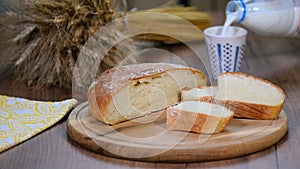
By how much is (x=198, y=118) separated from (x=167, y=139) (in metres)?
0.10

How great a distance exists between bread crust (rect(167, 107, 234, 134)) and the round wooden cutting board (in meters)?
0.02

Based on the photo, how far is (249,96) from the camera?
1528 mm

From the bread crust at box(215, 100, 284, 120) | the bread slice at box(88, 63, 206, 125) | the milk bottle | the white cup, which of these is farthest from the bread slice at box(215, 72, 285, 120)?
the milk bottle

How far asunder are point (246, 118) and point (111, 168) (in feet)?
1.41

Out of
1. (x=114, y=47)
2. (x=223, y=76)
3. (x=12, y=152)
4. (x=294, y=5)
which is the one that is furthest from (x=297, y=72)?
(x=12, y=152)

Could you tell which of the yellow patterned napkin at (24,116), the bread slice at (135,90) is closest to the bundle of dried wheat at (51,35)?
the yellow patterned napkin at (24,116)

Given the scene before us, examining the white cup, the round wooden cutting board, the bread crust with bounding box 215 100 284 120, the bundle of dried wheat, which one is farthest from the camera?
the white cup

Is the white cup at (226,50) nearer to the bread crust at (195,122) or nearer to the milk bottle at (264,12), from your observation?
the milk bottle at (264,12)

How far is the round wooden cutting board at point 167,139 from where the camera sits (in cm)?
131

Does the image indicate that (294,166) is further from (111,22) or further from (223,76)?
(111,22)

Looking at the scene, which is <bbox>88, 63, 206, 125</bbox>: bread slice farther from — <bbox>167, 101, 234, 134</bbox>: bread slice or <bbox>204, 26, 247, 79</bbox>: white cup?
<bbox>204, 26, 247, 79</bbox>: white cup

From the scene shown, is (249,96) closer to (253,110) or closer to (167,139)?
(253,110)

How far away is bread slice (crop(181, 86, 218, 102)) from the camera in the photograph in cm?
153

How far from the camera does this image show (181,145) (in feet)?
4.35
